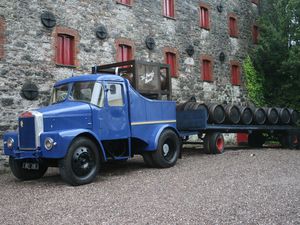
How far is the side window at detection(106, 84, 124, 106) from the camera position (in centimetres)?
927

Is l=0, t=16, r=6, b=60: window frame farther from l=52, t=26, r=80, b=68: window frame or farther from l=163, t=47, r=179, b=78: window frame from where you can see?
l=163, t=47, r=179, b=78: window frame

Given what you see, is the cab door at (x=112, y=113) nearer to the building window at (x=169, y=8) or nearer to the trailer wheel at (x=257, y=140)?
the building window at (x=169, y=8)

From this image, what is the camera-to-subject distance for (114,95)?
942 centimetres

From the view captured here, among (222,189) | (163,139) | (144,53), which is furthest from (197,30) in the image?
(222,189)

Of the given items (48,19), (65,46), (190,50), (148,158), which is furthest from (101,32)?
(148,158)

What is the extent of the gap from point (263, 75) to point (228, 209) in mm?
18581

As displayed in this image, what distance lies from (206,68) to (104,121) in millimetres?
12420

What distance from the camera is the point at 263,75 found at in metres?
23.1

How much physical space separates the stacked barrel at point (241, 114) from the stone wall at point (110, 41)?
153 inches

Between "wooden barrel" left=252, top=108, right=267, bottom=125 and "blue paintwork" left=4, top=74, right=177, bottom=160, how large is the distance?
5.86 metres

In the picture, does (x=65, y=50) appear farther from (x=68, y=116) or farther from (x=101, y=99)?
(x=68, y=116)

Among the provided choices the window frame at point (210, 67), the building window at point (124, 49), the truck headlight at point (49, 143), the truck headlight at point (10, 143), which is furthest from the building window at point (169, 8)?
the truck headlight at point (49, 143)

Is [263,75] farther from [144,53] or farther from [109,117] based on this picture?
[109,117]

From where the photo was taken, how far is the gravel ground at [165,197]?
5441 millimetres
